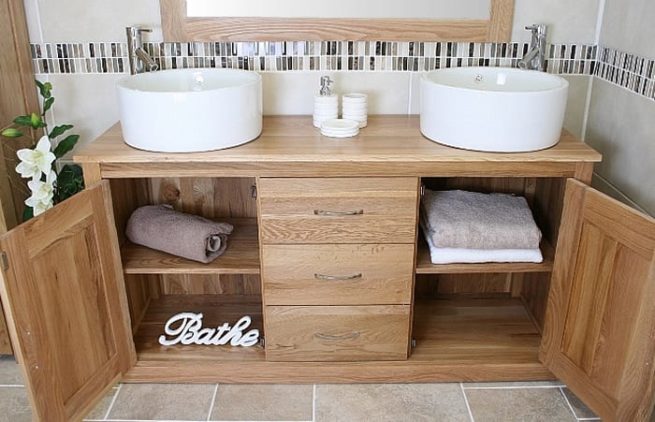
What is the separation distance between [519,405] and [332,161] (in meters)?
0.91

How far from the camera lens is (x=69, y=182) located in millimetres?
1831

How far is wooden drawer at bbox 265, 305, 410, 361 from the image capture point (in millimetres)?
1770

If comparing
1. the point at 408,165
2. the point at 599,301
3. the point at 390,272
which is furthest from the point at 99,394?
the point at 599,301

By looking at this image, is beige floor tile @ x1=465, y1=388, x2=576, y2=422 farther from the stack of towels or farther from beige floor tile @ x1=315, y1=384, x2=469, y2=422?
the stack of towels

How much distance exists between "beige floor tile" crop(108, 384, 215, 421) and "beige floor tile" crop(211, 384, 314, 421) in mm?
46

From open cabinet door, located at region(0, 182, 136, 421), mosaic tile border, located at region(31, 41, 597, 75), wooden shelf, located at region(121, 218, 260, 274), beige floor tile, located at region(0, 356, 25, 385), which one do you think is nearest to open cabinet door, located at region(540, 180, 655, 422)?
mosaic tile border, located at region(31, 41, 597, 75)

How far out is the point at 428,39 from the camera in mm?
1880

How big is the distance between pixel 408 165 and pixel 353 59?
1.64 feet

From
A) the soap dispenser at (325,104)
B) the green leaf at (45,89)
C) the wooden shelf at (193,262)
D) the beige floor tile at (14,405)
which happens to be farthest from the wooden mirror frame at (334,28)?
the beige floor tile at (14,405)

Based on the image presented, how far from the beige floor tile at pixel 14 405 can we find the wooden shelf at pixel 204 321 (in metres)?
0.34

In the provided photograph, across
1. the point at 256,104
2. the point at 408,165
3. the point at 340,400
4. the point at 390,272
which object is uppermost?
the point at 256,104

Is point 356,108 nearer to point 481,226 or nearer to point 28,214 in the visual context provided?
point 481,226

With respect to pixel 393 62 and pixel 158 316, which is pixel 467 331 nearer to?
pixel 393 62

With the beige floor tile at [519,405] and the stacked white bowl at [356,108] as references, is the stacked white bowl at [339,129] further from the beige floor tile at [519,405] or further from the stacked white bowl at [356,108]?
the beige floor tile at [519,405]
